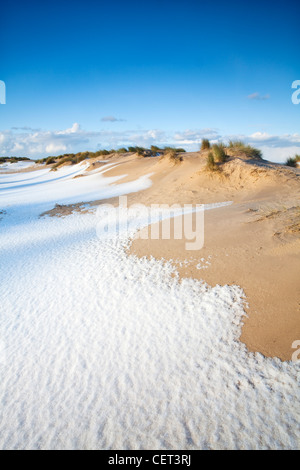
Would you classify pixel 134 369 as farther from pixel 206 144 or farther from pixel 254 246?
pixel 206 144

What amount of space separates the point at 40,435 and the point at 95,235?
4.13m

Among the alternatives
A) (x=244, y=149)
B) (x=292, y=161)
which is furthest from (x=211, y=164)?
(x=292, y=161)

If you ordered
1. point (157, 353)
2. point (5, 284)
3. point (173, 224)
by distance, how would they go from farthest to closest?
point (173, 224) → point (5, 284) → point (157, 353)

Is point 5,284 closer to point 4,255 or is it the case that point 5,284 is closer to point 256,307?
point 4,255

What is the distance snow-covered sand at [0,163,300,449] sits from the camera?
1766 mm

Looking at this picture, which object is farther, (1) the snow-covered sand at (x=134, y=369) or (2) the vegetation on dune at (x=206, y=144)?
(2) the vegetation on dune at (x=206, y=144)

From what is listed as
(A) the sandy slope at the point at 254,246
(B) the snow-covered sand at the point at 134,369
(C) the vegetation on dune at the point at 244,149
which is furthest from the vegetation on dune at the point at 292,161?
(B) the snow-covered sand at the point at 134,369

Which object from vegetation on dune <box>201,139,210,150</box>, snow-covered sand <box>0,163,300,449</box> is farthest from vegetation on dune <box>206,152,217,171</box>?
snow-covered sand <box>0,163,300,449</box>

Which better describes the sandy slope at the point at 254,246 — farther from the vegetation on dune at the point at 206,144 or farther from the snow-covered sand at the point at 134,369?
the vegetation on dune at the point at 206,144

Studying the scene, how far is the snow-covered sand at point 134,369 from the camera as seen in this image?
1.77m

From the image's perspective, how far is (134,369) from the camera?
7.35ft

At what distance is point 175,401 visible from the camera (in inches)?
76.1

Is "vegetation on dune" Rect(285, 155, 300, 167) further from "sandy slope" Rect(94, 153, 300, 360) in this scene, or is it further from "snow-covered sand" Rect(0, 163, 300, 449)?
"snow-covered sand" Rect(0, 163, 300, 449)

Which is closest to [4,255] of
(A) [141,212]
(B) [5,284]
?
(B) [5,284]
